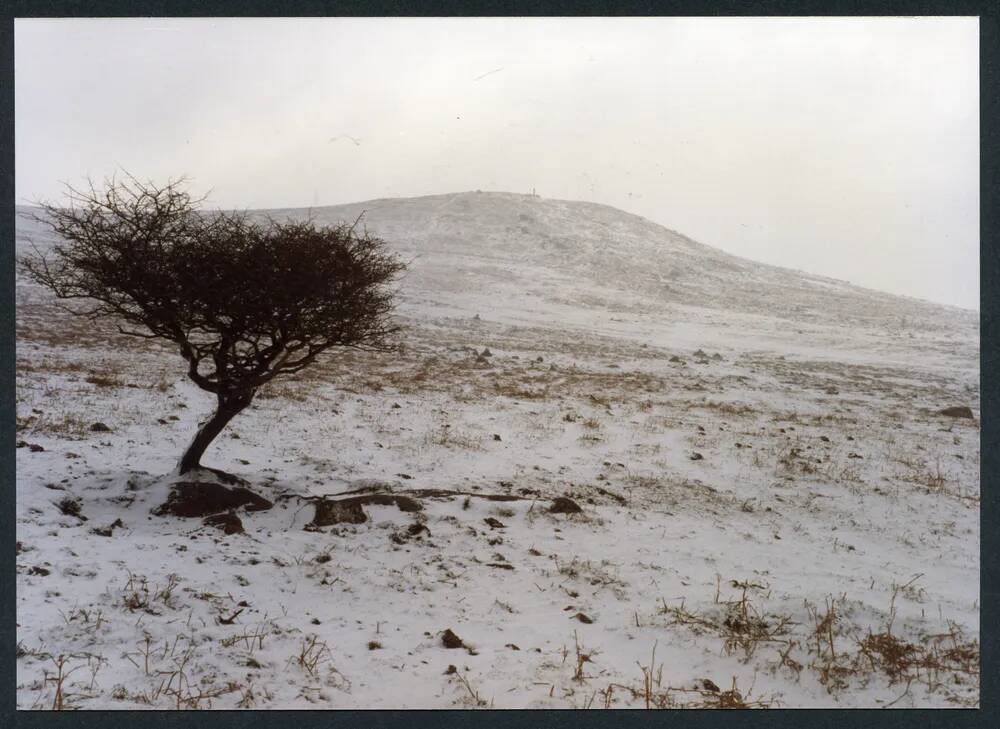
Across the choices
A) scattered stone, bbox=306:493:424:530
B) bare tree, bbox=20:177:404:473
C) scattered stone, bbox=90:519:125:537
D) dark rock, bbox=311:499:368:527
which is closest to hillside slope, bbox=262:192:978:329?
bare tree, bbox=20:177:404:473

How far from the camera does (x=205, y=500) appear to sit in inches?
226

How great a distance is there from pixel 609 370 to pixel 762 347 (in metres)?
6.29

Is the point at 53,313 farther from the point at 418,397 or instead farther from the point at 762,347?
the point at 762,347

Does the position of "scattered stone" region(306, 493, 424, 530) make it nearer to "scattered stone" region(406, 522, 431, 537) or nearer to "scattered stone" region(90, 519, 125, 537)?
"scattered stone" region(406, 522, 431, 537)

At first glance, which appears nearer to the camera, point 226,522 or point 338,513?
point 226,522

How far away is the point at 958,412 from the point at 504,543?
934 centimetres

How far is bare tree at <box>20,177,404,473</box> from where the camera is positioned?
548cm

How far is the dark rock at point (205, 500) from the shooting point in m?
5.59

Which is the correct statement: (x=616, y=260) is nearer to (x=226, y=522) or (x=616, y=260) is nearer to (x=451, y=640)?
(x=226, y=522)

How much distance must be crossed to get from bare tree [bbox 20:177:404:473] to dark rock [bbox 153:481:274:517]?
0.47 metres

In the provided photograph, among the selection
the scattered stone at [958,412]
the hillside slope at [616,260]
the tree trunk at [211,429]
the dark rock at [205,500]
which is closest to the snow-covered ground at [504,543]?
the dark rock at [205,500]

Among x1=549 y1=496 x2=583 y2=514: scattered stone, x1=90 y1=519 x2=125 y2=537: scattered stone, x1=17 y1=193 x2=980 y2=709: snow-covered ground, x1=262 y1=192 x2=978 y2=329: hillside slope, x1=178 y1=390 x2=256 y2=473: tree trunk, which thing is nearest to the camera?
x1=17 y1=193 x2=980 y2=709: snow-covered ground

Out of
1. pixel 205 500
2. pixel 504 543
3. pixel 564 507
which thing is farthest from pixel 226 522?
Answer: pixel 564 507

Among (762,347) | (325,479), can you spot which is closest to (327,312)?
A: (325,479)
